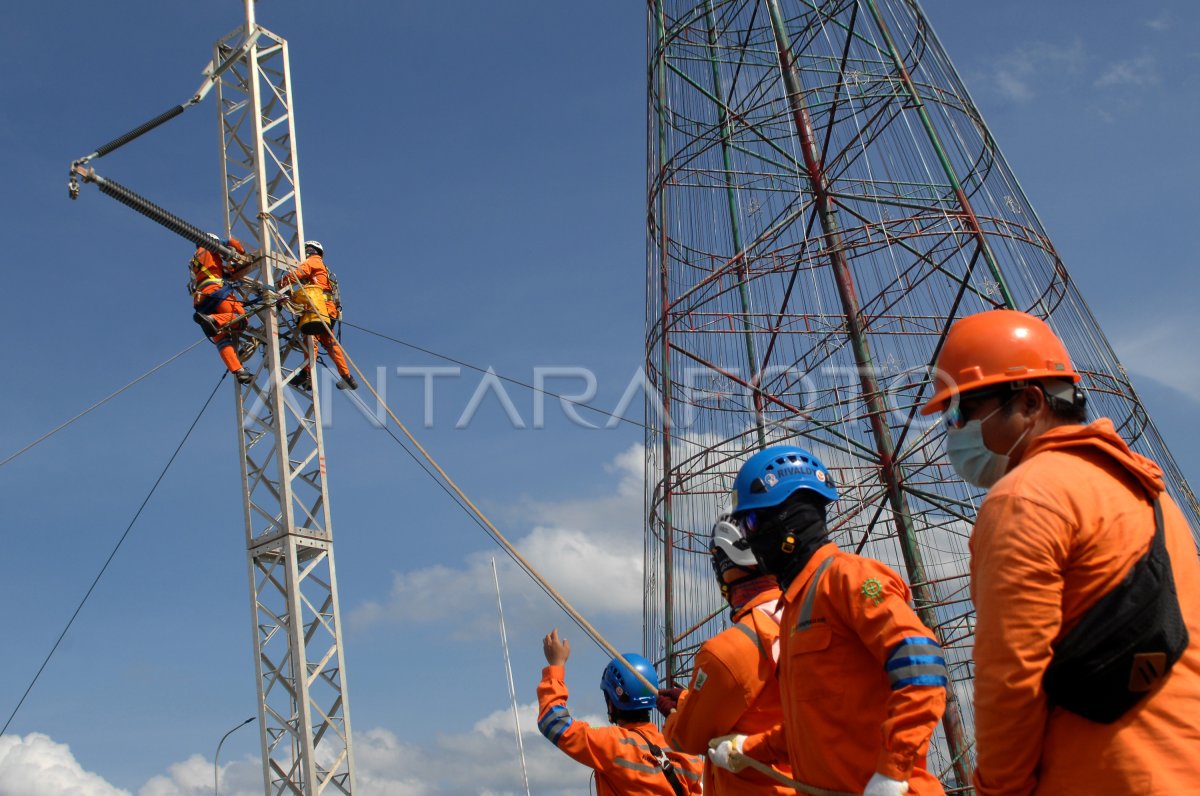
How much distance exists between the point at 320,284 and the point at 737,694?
10.9 metres

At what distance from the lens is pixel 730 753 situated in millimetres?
3857

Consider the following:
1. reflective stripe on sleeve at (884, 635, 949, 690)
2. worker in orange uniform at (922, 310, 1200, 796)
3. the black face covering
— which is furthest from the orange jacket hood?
the black face covering

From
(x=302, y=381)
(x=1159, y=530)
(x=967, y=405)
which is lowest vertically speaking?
(x=1159, y=530)

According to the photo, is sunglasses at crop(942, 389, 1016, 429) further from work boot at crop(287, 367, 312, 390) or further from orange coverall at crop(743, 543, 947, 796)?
work boot at crop(287, 367, 312, 390)

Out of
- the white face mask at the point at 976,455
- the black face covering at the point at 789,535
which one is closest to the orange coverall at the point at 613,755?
the black face covering at the point at 789,535

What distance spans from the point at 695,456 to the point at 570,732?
6235 mm

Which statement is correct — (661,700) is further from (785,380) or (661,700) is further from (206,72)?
(206,72)

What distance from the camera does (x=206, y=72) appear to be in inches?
588

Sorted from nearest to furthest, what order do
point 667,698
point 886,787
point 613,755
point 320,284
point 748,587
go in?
point 886,787 < point 748,587 < point 667,698 < point 613,755 < point 320,284

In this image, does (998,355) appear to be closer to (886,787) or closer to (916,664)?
(916,664)

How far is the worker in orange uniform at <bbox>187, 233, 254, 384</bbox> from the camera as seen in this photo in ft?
44.1

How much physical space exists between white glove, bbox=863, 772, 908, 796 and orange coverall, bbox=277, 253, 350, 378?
452 inches

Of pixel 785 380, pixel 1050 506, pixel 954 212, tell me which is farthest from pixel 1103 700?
pixel 785 380

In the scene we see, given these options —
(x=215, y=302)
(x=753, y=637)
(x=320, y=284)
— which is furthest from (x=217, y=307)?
(x=753, y=637)
